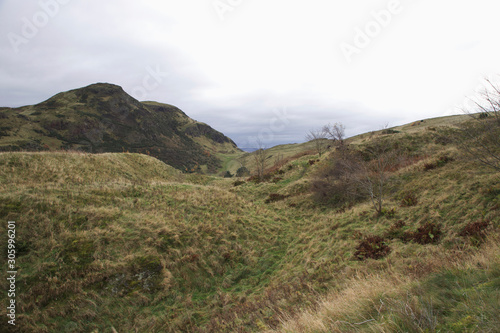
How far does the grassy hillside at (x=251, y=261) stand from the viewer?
12.3 feet

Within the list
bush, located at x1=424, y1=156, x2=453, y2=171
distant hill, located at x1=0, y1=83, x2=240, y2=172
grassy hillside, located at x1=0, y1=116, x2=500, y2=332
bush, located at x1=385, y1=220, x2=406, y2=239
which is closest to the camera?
grassy hillside, located at x1=0, y1=116, x2=500, y2=332

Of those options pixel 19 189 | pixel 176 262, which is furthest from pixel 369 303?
pixel 19 189

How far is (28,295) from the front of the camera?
6246mm

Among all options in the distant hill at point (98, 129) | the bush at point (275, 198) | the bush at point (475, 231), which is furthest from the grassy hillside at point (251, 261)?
the distant hill at point (98, 129)

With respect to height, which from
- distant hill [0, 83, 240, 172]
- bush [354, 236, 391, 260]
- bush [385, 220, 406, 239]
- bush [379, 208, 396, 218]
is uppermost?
distant hill [0, 83, 240, 172]

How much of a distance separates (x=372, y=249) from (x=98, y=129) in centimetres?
11644

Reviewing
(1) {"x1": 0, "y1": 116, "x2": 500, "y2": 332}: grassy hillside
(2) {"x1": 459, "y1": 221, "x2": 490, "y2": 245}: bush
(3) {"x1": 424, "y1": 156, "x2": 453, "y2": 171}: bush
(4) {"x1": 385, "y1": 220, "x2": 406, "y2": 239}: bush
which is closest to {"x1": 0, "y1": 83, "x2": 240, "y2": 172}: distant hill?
(1) {"x1": 0, "y1": 116, "x2": 500, "y2": 332}: grassy hillside

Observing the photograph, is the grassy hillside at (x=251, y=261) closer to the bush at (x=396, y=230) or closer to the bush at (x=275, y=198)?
the bush at (x=396, y=230)

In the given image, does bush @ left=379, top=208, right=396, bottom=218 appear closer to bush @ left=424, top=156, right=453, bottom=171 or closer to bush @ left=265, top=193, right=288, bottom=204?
bush @ left=424, top=156, right=453, bottom=171

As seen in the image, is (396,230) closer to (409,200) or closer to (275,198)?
(409,200)

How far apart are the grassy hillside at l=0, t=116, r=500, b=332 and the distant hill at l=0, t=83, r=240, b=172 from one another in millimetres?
72394

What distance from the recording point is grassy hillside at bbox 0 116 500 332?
376 cm

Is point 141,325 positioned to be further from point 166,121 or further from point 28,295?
point 166,121

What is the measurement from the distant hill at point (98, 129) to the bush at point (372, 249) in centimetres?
8302
